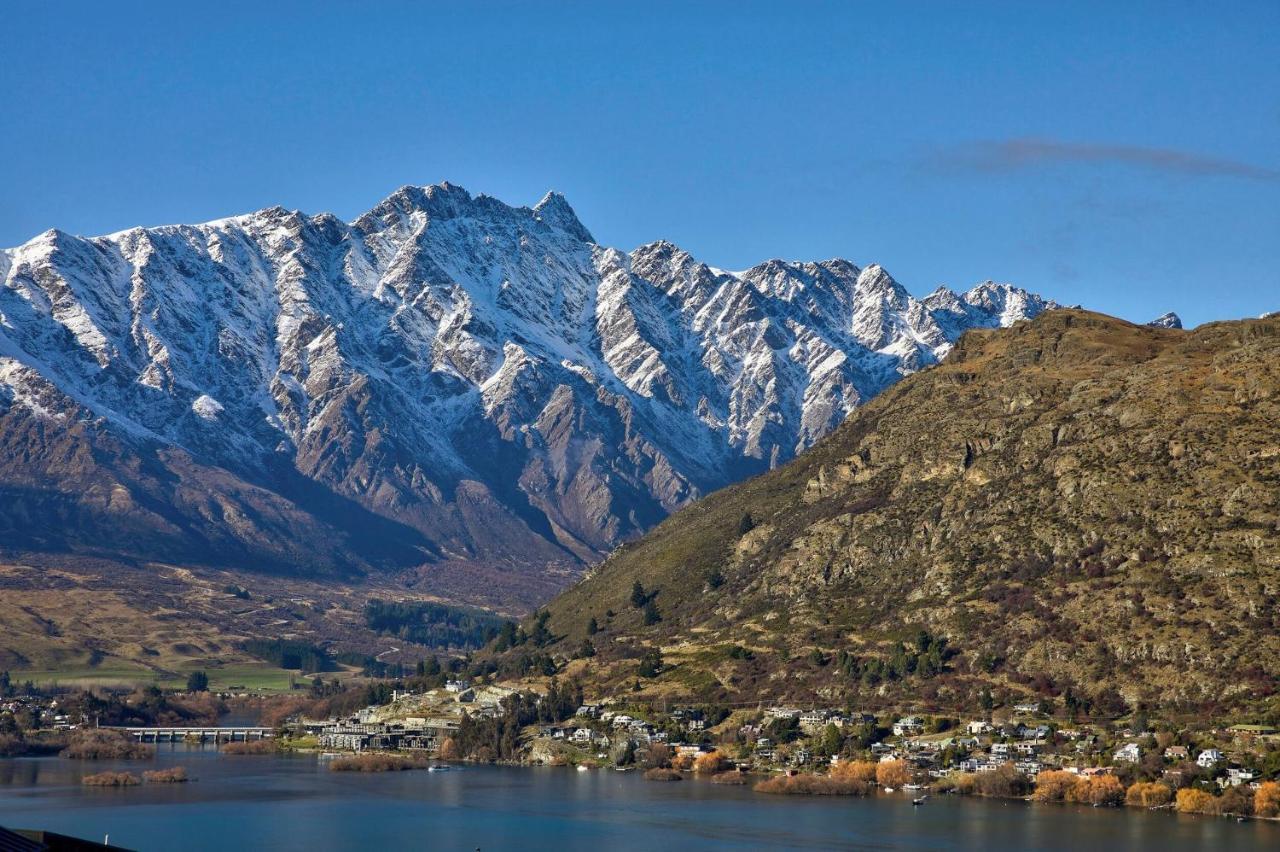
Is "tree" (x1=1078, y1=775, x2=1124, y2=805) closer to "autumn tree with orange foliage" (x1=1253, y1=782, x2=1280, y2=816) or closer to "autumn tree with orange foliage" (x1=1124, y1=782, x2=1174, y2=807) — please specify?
"autumn tree with orange foliage" (x1=1124, y1=782, x2=1174, y2=807)

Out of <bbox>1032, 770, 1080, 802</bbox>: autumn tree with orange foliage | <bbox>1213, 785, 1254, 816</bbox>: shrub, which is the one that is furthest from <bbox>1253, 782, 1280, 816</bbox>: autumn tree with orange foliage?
<bbox>1032, 770, 1080, 802</bbox>: autumn tree with orange foliage

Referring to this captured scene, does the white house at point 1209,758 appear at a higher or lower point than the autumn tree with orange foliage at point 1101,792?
higher

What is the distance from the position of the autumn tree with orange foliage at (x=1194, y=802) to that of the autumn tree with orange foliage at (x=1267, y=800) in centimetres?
436

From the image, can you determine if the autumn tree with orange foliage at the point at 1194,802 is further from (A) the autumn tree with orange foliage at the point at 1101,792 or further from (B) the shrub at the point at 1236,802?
(A) the autumn tree with orange foliage at the point at 1101,792

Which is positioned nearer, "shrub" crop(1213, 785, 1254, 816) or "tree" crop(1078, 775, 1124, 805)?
"shrub" crop(1213, 785, 1254, 816)

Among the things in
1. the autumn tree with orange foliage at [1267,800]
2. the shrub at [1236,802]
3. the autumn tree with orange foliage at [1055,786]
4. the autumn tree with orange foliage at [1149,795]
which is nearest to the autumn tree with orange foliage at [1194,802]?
the shrub at [1236,802]

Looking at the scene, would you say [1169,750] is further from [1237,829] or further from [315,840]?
[315,840]

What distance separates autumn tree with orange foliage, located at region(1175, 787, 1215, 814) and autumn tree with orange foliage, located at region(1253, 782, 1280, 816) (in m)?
4.36

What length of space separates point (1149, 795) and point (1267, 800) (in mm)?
12247

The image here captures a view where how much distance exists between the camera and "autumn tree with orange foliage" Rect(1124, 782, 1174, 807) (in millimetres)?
183000

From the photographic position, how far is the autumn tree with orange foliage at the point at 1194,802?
7018 inches

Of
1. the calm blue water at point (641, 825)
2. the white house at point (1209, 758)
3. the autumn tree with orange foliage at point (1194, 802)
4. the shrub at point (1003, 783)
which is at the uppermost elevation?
the white house at point (1209, 758)

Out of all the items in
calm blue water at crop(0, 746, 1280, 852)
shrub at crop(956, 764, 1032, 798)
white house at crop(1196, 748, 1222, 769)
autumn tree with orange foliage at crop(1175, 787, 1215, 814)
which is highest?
white house at crop(1196, 748, 1222, 769)

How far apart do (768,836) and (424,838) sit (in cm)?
3005
